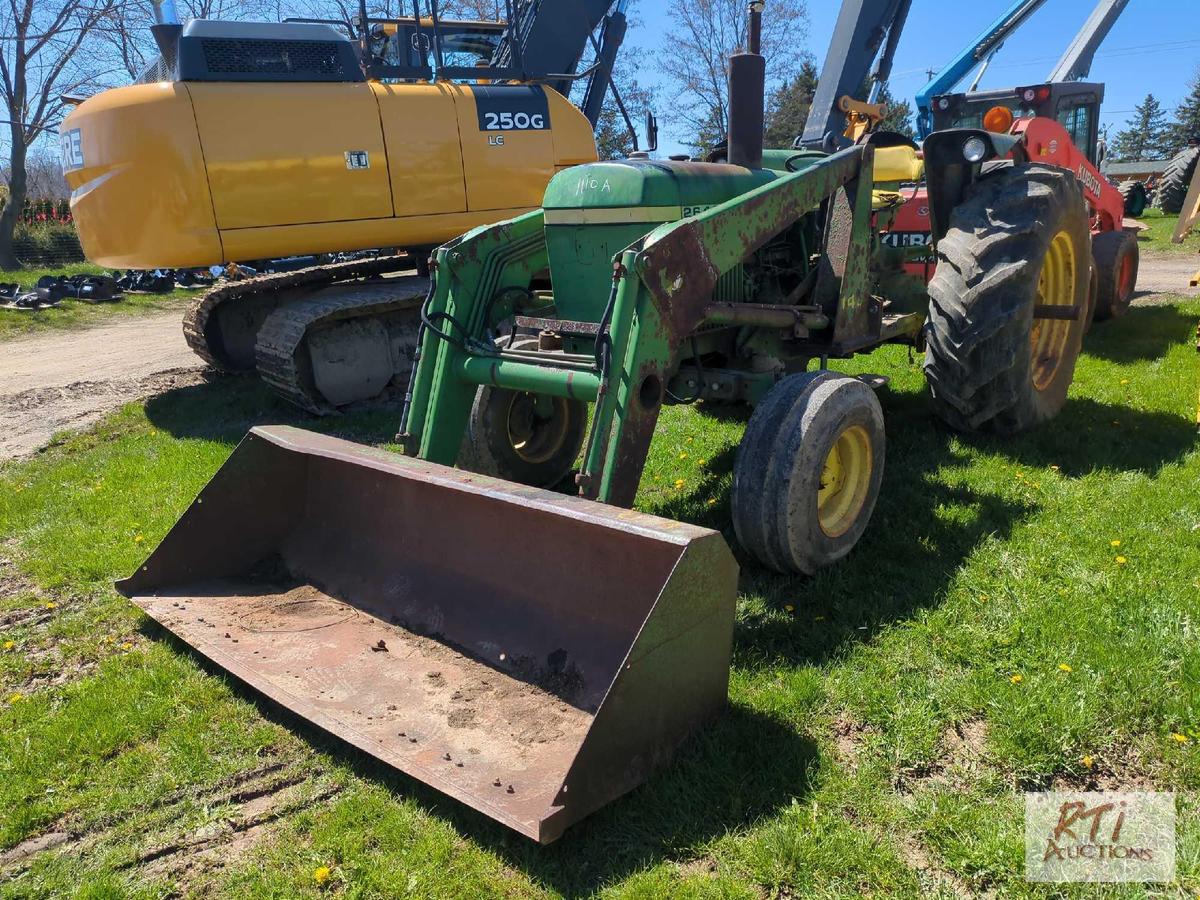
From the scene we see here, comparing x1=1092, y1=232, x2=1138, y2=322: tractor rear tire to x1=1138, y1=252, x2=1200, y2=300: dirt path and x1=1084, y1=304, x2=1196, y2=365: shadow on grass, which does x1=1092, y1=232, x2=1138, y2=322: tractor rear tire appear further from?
x1=1138, y1=252, x2=1200, y2=300: dirt path

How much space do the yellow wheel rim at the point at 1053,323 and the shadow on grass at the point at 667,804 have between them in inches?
136

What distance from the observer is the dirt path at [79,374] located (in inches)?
308

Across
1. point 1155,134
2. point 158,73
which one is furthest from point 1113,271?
point 1155,134

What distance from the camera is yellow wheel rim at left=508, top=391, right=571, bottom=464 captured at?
194 inches

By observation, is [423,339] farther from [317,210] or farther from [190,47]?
[190,47]

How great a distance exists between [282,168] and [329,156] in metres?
0.36

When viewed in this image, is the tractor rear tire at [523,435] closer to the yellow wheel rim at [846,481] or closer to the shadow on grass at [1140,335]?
the yellow wheel rim at [846,481]

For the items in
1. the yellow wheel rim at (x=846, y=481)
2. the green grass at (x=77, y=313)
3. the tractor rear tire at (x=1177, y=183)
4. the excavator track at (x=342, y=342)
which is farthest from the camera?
the tractor rear tire at (x=1177, y=183)

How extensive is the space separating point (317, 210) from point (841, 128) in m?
5.05

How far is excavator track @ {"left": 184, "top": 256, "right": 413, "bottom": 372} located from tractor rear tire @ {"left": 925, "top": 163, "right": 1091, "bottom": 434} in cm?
515

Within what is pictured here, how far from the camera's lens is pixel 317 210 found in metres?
7.06

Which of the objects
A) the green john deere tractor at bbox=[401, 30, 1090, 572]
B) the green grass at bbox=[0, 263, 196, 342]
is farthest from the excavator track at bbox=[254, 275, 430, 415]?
the green grass at bbox=[0, 263, 196, 342]

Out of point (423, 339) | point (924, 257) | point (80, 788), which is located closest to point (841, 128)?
point (924, 257)

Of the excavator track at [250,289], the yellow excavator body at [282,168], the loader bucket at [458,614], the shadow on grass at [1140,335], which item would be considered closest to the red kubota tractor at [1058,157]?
the shadow on grass at [1140,335]
